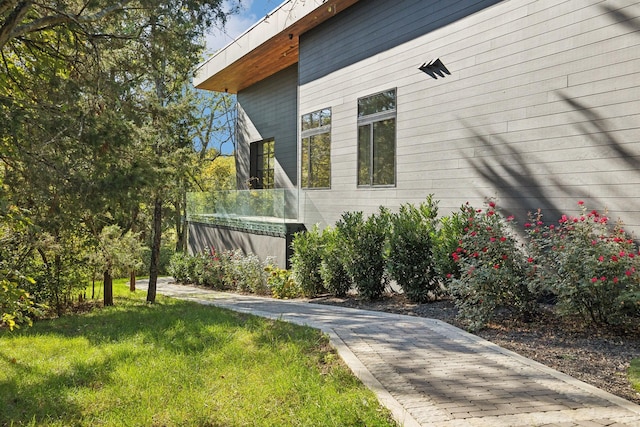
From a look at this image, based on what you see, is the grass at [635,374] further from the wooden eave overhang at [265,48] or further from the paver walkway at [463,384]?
the wooden eave overhang at [265,48]

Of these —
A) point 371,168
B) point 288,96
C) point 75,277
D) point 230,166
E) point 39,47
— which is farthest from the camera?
point 230,166

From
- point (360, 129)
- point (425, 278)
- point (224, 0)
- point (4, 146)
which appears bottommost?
point (425, 278)

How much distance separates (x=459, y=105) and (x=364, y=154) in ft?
9.34

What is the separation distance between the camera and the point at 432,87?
8734 millimetres

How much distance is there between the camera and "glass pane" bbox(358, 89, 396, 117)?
9766 mm

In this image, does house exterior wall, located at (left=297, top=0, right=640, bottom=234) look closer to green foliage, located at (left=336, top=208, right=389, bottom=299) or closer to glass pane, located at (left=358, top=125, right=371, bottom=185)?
glass pane, located at (left=358, top=125, right=371, bottom=185)

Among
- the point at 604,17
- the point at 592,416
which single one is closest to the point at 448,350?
the point at 592,416

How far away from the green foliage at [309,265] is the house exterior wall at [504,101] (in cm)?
132

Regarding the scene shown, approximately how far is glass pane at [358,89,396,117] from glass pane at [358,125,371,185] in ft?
1.20

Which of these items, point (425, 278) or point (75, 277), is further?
point (75, 277)

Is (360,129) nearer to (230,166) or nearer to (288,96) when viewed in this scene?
(288,96)

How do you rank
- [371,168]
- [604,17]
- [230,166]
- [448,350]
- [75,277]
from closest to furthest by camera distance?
[448,350] → [604,17] → [75,277] → [371,168] → [230,166]

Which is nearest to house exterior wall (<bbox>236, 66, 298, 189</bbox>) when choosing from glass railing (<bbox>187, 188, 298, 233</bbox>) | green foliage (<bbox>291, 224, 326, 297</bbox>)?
glass railing (<bbox>187, 188, 298, 233</bbox>)

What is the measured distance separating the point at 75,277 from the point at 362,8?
8.29 m
